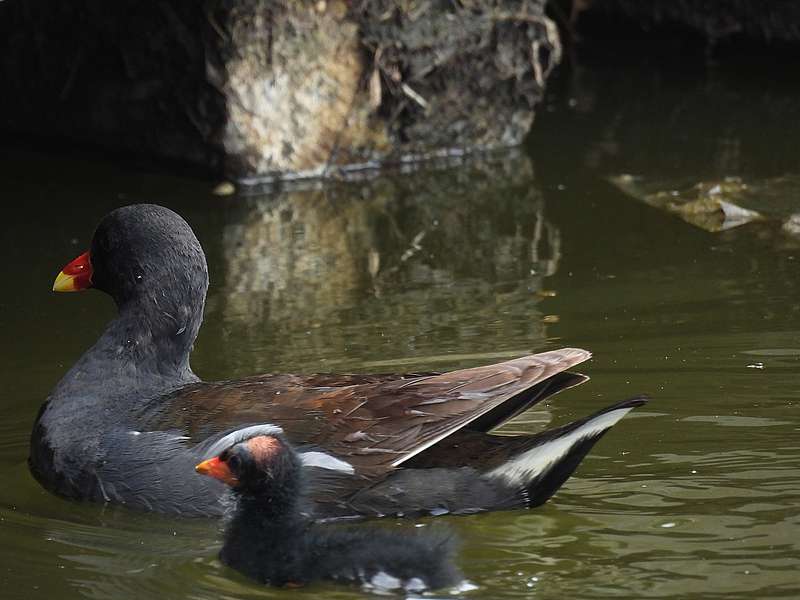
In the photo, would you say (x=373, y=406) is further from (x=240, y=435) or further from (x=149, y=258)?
(x=149, y=258)

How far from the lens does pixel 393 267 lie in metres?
7.10

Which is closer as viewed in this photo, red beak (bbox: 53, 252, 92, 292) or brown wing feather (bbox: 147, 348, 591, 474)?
brown wing feather (bbox: 147, 348, 591, 474)

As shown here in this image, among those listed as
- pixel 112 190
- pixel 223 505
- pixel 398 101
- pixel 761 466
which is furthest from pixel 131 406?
pixel 398 101

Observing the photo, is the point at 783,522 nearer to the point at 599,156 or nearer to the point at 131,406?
the point at 131,406

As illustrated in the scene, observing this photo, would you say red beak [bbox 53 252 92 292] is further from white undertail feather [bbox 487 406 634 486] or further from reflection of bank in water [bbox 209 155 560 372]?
white undertail feather [bbox 487 406 634 486]

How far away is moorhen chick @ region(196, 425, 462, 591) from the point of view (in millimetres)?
3947

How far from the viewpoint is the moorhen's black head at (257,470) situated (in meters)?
4.18

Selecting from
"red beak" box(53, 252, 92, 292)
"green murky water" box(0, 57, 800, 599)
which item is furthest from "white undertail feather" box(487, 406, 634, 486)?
Answer: "red beak" box(53, 252, 92, 292)

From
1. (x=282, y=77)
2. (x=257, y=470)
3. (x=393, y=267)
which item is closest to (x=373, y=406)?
(x=257, y=470)

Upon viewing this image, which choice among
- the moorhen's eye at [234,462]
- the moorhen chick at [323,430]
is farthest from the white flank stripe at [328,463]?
the moorhen's eye at [234,462]

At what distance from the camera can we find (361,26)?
8.82 metres

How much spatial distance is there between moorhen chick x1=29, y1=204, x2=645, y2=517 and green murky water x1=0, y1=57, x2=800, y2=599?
0.10 m

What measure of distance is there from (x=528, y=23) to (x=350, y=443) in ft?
17.1

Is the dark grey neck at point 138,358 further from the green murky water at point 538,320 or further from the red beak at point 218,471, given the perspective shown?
the red beak at point 218,471
